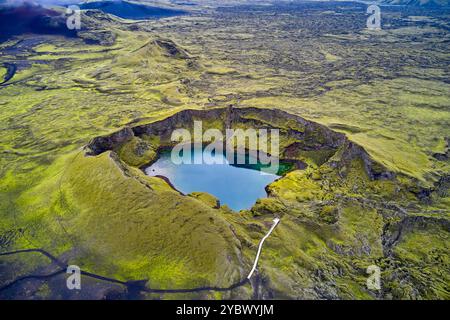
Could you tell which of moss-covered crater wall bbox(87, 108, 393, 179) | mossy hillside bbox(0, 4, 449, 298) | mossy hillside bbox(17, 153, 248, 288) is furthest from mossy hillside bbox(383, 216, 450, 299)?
mossy hillside bbox(17, 153, 248, 288)

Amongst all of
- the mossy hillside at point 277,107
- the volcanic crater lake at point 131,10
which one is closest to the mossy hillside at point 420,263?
the mossy hillside at point 277,107

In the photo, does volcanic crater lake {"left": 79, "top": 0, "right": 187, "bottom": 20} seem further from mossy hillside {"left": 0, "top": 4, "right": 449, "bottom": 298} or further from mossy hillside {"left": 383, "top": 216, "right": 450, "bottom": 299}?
mossy hillside {"left": 383, "top": 216, "right": 450, "bottom": 299}

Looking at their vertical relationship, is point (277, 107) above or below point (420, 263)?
above

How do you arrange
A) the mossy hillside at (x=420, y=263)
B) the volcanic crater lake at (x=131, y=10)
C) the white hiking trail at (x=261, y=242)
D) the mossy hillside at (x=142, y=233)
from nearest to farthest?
the mossy hillside at (x=142, y=233) < the white hiking trail at (x=261, y=242) < the mossy hillside at (x=420, y=263) < the volcanic crater lake at (x=131, y=10)

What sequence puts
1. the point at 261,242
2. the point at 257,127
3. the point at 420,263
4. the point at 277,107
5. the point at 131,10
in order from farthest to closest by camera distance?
the point at 131,10 < the point at 277,107 < the point at 257,127 < the point at 261,242 < the point at 420,263

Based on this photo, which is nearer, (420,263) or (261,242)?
(420,263)

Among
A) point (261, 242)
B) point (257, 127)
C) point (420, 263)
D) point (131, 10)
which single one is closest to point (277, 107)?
point (257, 127)

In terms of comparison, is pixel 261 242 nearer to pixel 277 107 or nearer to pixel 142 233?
pixel 142 233

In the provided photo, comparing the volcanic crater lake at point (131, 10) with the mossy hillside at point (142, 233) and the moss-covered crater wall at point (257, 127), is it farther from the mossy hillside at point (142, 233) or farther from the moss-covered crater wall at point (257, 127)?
the mossy hillside at point (142, 233)
